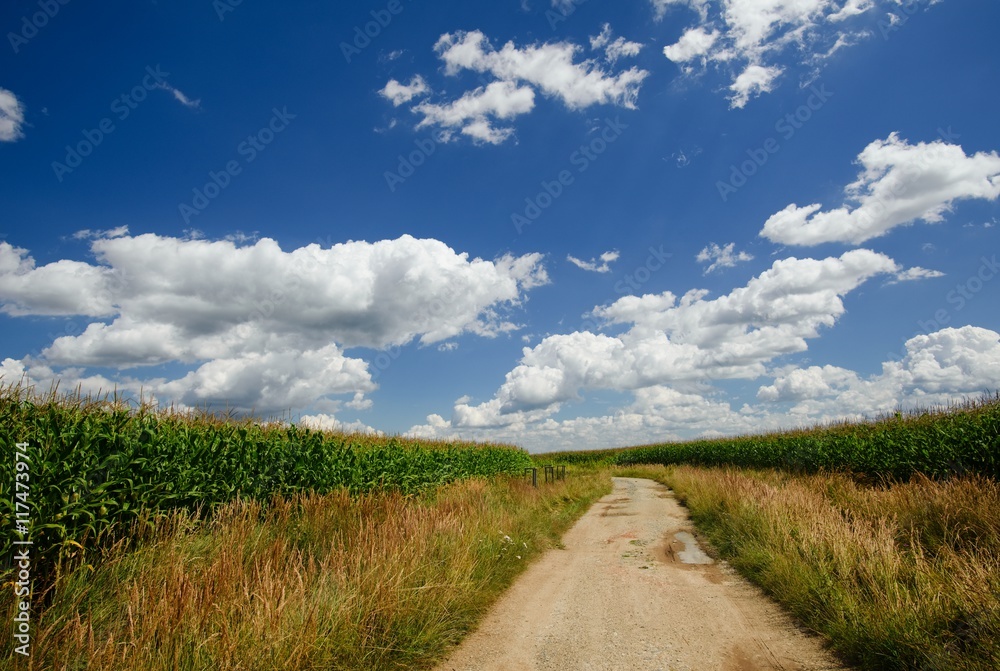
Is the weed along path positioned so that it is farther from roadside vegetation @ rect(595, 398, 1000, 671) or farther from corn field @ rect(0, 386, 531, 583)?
corn field @ rect(0, 386, 531, 583)

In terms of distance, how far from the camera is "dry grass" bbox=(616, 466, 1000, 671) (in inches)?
175

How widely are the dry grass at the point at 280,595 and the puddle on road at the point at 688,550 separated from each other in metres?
3.86

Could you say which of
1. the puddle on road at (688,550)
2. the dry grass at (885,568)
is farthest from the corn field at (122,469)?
the dry grass at (885,568)

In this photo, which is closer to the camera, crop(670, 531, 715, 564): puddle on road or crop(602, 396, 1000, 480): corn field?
crop(670, 531, 715, 564): puddle on road

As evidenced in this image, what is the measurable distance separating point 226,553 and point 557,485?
18.7m

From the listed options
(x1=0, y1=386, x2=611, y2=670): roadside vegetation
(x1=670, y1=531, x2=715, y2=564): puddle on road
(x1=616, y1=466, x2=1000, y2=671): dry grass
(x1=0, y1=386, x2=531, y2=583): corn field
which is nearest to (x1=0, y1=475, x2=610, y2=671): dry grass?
(x1=0, y1=386, x2=611, y2=670): roadside vegetation

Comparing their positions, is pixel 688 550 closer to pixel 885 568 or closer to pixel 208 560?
pixel 885 568

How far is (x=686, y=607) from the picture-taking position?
21.7ft

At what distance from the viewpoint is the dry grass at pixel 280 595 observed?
138 inches

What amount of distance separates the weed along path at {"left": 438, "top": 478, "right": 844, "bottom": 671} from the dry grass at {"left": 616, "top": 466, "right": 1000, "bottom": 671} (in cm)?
44

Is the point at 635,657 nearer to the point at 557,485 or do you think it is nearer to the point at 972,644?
the point at 972,644

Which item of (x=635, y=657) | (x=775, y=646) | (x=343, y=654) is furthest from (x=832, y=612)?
(x=343, y=654)

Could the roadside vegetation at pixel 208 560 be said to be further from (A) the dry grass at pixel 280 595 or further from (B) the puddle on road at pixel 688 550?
(B) the puddle on road at pixel 688 550

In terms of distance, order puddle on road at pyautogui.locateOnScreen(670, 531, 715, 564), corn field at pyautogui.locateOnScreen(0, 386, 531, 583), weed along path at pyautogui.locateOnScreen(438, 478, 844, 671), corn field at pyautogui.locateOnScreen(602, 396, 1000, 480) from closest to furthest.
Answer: corn field at pyautogui.locateOnScreen(0, 386, 531, 583) → weed along path at pyautogui.locateOnScreen(438, 478, 844, 671) → puddle on road at pyautogui.locateOnScreen(670, 531, 715, 564) → corn field at pyautogui.locateOnScreen(602, 396, 1000, 480)
